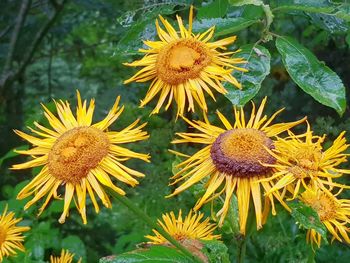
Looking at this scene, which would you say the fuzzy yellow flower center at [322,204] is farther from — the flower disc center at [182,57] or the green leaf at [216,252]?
the flower disc center at [182,57]

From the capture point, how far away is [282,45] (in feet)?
4.09

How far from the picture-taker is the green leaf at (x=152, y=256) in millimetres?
1060

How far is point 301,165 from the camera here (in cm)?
108

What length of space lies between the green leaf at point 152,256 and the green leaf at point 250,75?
27 cm

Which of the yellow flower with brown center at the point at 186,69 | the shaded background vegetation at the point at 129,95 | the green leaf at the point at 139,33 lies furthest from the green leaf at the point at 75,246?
the yellow flower with brown center at the point at 186,69

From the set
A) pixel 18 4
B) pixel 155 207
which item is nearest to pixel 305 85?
pixel 155 207

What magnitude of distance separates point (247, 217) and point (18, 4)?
2841 millimetres

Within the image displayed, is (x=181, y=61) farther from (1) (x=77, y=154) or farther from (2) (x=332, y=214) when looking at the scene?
(2) (x=332, y=214)

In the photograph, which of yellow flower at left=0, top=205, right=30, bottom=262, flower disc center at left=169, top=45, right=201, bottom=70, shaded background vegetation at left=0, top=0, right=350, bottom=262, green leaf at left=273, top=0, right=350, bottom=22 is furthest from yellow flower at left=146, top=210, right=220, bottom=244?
yellow flower at left=0, top=205, right=30, bottom=262

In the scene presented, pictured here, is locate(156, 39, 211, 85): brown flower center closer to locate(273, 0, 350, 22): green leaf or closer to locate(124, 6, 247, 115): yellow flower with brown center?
locate(124, 6, 247, 115): yellow flower with brown center

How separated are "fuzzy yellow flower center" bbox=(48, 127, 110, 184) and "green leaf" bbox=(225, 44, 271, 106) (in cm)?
23

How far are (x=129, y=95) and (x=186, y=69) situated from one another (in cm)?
176

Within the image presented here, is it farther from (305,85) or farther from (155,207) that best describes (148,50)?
(155,207)

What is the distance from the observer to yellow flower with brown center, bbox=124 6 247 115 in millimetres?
1189
